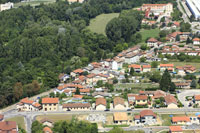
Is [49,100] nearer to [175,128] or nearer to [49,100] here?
[49,100]

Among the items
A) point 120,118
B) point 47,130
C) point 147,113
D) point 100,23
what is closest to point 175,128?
point 147,113

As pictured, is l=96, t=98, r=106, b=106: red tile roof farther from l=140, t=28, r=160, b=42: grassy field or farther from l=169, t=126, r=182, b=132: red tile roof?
l=140, t=28, r=160, b=42: grassy field

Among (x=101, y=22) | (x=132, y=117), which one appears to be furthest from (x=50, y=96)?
(x=101, y=22)

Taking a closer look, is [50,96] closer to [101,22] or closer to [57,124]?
[57,124]

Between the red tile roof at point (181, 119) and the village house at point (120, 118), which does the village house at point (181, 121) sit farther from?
the village house at point (120, 118)

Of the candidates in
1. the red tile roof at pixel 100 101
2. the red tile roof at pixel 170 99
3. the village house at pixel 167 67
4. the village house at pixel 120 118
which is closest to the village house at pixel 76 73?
the red tile roof at pixel 100 101
